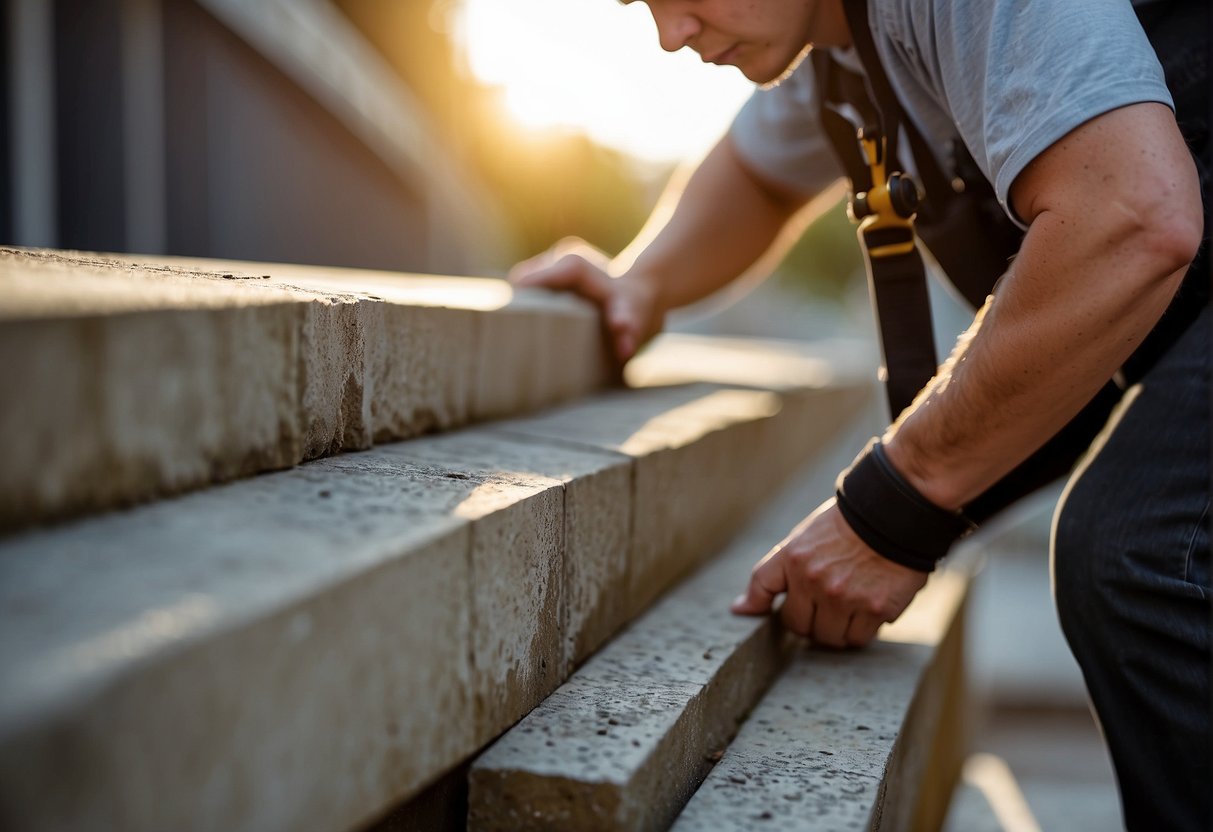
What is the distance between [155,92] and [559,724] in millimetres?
4453

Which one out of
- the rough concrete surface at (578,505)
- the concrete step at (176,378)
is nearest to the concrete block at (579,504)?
the rough concrete surface at (578,505)

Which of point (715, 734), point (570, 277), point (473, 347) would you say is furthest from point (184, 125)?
point (715, 734)

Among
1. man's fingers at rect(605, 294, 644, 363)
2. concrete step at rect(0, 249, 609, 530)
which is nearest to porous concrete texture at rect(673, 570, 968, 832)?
concrete step at rect(0, 249, 609, 530)

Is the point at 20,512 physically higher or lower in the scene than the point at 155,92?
lower

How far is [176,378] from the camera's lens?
0.91 m

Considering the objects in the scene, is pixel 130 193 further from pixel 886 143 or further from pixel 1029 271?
pixel 1029 271

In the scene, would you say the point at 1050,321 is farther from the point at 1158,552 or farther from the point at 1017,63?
the point at 1158,552

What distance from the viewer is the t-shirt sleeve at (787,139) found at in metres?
2.40

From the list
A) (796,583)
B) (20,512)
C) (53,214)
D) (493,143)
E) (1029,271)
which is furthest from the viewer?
(493,143)

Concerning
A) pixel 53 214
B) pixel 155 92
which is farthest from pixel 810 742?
pixel 155 92

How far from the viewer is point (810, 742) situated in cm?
145

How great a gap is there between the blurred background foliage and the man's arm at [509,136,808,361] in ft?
25.4

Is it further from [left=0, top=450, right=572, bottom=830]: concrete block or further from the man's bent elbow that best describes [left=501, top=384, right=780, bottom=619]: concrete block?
the man's bent elbow

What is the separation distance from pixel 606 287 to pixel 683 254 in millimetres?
227
